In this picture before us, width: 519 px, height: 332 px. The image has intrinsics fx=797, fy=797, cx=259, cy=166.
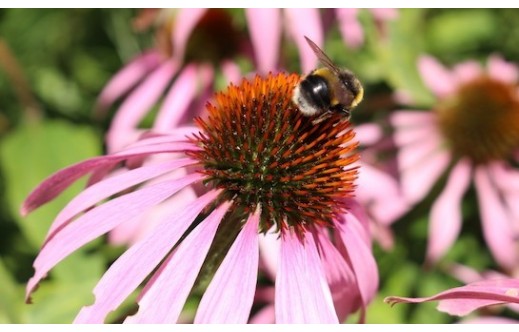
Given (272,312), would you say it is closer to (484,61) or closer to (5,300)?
(5,300)

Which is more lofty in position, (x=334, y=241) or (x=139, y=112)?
(x=139, y=112)

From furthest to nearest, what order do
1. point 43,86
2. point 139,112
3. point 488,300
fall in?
point 43,86 < point 139,112 < point 488,300

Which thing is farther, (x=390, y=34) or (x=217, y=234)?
(x=390, y=34)

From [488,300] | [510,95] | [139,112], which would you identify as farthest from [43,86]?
[488,300]

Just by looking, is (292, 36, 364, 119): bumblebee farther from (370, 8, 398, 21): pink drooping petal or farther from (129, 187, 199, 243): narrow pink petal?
(370, 8, 398, 21): pink drooping petal

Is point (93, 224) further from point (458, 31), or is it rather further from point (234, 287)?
point (458, 31)

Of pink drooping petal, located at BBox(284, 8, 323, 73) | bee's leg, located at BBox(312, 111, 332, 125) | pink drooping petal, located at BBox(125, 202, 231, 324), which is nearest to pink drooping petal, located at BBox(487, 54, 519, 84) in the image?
pink drooping petal, located at BBox(284, 8, 323, 73)

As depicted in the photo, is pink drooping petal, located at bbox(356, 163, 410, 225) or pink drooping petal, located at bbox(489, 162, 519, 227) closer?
pink drooping petal, located at bbox(356, 163, 410, 225)

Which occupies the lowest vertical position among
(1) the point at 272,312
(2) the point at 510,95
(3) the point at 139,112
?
(1) the point at 272,312
